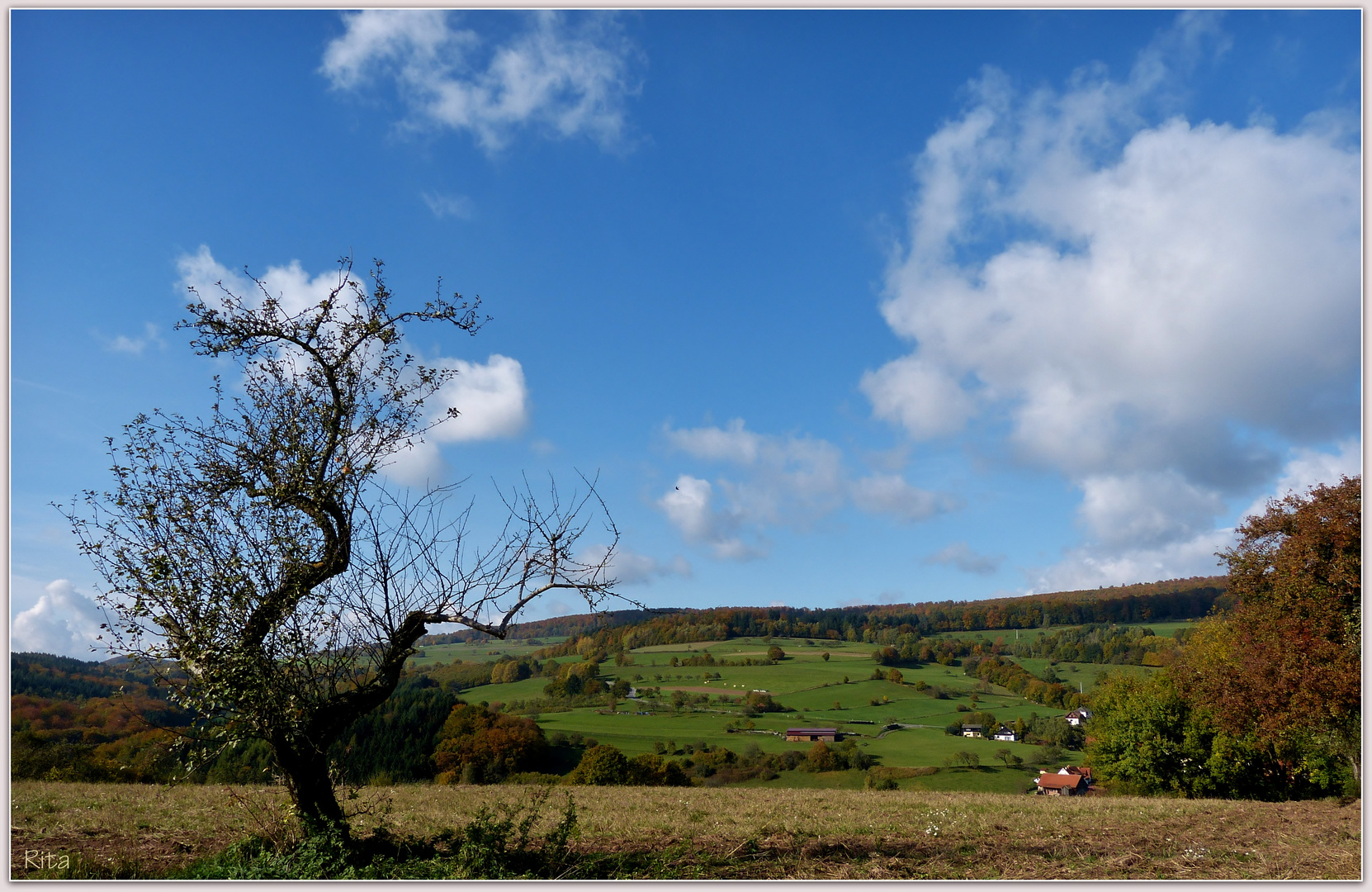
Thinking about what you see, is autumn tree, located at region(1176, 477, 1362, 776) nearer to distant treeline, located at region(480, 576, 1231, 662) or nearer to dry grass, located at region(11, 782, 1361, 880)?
dry grass, located at region(11, 782, 1361, 880)

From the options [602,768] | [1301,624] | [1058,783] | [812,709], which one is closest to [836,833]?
[1301,624]

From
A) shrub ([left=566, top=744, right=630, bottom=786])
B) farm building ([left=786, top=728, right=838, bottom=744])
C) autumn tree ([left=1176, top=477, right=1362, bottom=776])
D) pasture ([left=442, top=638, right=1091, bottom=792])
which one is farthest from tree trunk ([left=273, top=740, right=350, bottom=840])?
farm building ([left=786, top=728, right=838, bottom=744])

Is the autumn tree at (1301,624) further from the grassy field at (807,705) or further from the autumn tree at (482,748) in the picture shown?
the autumn tree at (482,748)

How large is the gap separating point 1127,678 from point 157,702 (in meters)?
45.9

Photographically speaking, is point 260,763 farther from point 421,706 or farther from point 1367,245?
point 421,706

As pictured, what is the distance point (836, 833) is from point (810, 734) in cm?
4922

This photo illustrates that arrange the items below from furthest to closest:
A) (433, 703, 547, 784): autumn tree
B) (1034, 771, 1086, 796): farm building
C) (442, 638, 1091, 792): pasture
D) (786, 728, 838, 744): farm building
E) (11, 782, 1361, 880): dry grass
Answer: (786, 728, 838, 744): farm building, (442, 638, 1091, 792): pasture, (1034, 771, 1086, 796): farm building, (433, 703, 547, 784): autumn tree, (11, 782, 1361, 880): dry grass

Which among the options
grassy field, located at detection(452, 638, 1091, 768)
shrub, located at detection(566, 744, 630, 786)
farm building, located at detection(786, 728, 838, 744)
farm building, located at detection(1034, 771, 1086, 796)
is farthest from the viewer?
farm building, located at detection(786, 728, 838, 744)

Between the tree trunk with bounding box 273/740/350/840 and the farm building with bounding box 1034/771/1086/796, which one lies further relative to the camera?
the farm building with bounding box 1034/771/1086/796

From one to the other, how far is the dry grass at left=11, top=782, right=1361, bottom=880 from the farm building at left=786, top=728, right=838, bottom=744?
3994 centimetres

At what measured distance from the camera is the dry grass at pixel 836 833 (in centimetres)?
1010

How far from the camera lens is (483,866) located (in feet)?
29.1

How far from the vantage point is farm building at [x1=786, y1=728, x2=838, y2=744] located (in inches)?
2227

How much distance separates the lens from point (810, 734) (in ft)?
190
